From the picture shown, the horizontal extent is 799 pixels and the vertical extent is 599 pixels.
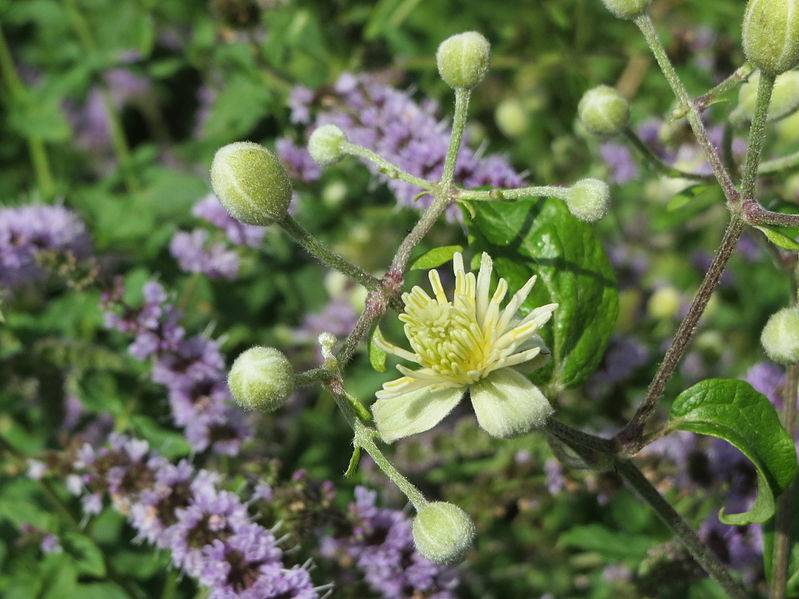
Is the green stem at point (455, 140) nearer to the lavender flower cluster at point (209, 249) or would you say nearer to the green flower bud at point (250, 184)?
the green flower bud at point (250, 184)

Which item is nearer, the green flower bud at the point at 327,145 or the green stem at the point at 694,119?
the green stem at the point at 694,119

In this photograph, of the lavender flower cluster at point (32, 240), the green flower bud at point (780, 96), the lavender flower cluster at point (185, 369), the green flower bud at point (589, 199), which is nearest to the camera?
the green flower bud at point (589, 199)

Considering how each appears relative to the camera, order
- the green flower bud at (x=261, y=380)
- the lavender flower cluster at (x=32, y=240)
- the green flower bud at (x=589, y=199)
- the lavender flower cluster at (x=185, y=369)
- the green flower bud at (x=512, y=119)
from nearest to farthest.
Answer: the green flower bud at (x=261, y=380), the green flower bud at (x=589, y=199), the lavender flower cluster at (x=185, y=369), the lavender flower cluster at (x=32, y=240), the green flower bud at (x=512, y=119)

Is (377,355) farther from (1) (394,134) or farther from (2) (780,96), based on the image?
(2) (780,96)

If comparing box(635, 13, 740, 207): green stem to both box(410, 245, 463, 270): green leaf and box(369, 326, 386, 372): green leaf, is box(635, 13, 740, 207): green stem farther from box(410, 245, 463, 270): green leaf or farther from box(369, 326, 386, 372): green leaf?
box(369, 326, 386, 372): green leaf

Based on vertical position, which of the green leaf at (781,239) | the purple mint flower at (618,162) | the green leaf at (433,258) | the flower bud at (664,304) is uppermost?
the purple mint flower at (618,162)

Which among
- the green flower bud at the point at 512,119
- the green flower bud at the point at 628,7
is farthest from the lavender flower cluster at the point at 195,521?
the green flower bud at the point at 512,119

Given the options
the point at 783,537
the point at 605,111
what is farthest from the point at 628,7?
the point at 783,537
